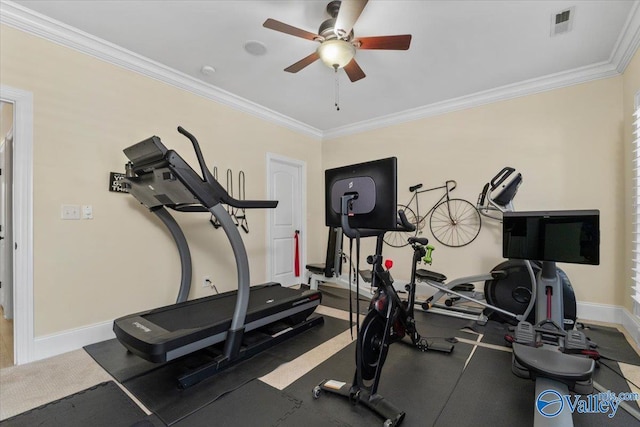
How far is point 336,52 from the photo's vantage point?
7.52 ft

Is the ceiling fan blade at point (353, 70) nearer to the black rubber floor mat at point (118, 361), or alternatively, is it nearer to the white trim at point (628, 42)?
the white trim at point (628, 42)

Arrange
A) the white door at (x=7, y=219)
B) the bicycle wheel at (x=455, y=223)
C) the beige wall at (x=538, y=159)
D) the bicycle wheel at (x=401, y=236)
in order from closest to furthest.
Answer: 1. the white door at (x=7, y=219)
2. the beige wall at (x=538, y=159)
3. the bicycle wheel at (x=455, y=223)
4. the bicycle wheel at (x=401, y=236)

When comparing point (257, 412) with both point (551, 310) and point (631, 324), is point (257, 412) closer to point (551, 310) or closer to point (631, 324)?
point (551, 310)

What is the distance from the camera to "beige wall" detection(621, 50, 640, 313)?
109 inches

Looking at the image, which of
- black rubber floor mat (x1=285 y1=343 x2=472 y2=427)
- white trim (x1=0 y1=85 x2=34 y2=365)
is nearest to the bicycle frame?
black rubber floor mat (x1=285 y1=343 x2=472 y2=427)

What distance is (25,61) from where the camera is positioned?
92.0 inches

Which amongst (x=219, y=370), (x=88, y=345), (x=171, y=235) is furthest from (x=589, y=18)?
(x=88, y=345)

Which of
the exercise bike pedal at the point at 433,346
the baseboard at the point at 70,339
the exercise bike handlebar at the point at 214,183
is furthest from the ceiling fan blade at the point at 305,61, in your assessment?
the baseboard at the point at 70,339

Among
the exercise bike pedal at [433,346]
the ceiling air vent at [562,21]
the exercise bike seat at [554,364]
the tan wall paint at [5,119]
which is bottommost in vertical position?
the exercise bike pedal at [433,346]

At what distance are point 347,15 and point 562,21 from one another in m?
1.99

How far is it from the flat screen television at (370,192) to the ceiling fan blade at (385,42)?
1.11 metres

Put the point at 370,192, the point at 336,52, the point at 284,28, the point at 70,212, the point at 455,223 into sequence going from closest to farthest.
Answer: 1. the point at 370,192
2. the point at 284,28
3. the point at 336,52
4. the point at 70,212
5. the point at 455,223

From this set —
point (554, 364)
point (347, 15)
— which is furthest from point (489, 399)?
point (347, 15)

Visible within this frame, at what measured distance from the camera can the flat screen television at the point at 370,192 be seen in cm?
157
